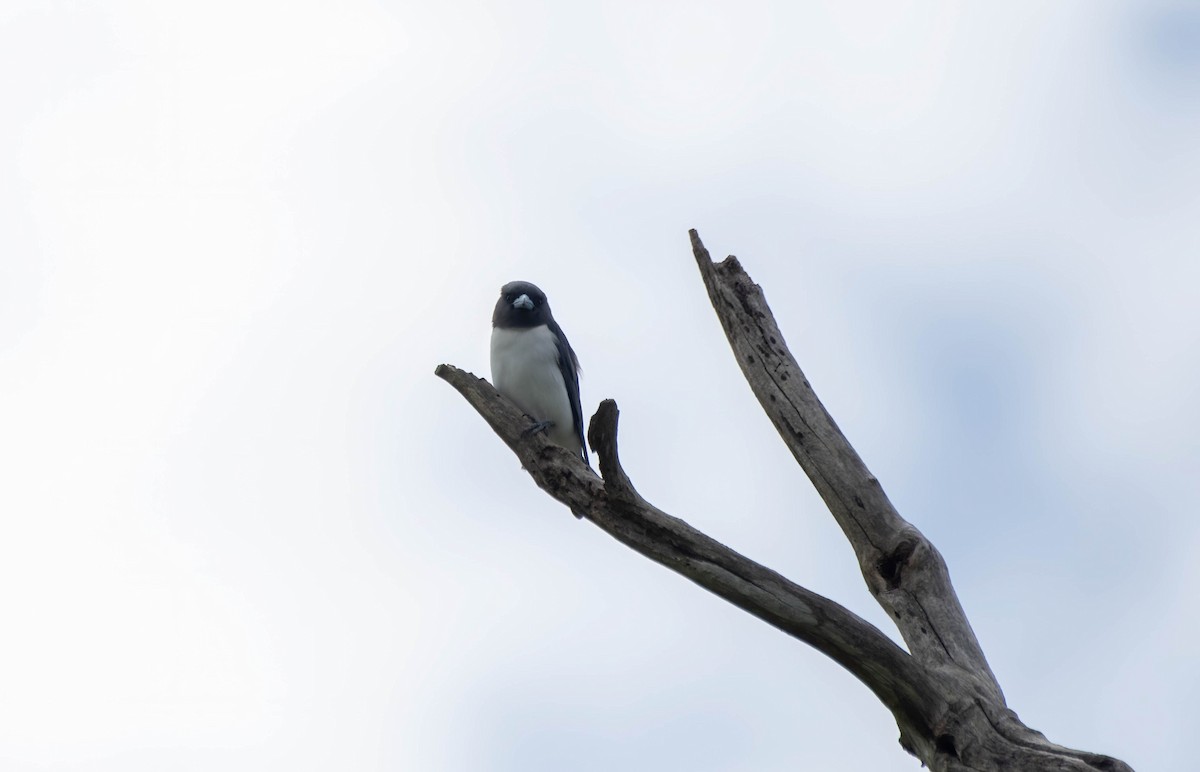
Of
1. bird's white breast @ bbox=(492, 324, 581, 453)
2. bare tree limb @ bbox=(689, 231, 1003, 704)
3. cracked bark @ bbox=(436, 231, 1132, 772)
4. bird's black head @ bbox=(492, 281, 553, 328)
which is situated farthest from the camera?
bird's black head @ bbox=(492, 281, 553, 328)

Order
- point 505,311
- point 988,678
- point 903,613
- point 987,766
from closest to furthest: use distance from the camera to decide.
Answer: point 987,766 → point 988,678 → point 903,613 → point 505,311

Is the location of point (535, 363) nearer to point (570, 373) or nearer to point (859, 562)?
point (570, 373)

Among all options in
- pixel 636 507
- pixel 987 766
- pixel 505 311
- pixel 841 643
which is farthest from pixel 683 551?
pixel 505 311

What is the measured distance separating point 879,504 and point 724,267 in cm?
173

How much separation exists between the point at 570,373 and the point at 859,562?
13.4 feet

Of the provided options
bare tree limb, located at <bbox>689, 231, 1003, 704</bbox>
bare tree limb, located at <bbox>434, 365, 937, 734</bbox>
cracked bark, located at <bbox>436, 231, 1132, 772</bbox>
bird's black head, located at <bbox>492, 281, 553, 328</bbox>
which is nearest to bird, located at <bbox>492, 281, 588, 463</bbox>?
bird's black head, located at <bbox>492, 281, 553, 328</bbox>

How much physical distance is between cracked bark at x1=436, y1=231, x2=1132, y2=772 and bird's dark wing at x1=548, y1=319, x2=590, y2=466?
265 centimetres

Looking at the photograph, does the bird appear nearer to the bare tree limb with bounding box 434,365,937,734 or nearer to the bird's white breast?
the bird's white breast

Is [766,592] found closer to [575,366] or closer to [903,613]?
[903,613]

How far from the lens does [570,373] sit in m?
10.3

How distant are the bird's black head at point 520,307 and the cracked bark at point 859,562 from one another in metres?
2.66

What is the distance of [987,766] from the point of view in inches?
219

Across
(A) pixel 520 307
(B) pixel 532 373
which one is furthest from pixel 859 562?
(A) pixel 520 307

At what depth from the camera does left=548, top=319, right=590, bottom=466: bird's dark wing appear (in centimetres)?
1020
